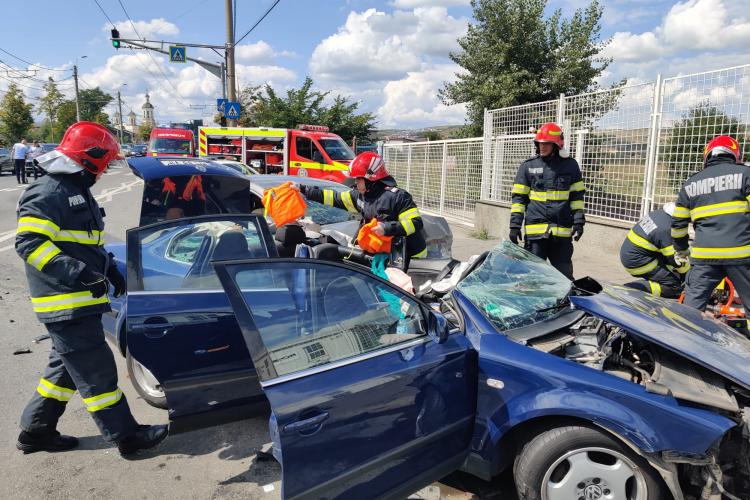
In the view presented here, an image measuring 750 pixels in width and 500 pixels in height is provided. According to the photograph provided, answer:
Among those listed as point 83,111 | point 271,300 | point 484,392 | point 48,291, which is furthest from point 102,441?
point 83,111

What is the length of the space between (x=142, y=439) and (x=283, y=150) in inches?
531

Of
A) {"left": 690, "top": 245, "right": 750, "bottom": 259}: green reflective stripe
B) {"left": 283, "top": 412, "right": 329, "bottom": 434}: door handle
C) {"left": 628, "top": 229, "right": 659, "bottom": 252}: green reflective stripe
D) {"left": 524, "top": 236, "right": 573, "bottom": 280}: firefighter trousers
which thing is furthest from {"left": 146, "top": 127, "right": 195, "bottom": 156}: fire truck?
{"left": 283, "top": 412, "right": 329, "bottom": 434}: door handle

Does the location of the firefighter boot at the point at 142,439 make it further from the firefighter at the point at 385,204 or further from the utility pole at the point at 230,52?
the utility pole at the point at 230,52

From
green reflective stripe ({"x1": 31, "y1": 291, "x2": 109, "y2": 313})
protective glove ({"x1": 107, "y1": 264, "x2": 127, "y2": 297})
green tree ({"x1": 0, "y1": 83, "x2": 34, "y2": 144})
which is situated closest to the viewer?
green reflective stripe ({"x1": 31, "y1": 291, "x2": 109, "y2": 313})

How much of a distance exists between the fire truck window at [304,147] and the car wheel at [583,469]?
1399 cm

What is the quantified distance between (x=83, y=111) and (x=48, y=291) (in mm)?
69112

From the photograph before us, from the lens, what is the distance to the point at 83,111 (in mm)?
60625

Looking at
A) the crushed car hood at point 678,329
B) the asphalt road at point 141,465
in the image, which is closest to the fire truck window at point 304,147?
the asphalt road at point 141,465

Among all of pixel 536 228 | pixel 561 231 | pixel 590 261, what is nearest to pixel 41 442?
pixel 536 228

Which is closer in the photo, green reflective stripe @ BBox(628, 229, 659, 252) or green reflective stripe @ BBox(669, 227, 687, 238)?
green reflective stripe @ BBox(669, 227, 687, 238)

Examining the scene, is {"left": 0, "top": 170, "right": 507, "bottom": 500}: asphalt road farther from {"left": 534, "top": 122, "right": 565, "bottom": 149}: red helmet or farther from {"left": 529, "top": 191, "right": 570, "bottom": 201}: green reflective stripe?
{"left": 534, "top": 122, "right": 565, "bottom": 149}: red helmet

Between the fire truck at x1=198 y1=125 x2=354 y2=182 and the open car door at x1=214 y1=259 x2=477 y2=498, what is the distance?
12773 mm

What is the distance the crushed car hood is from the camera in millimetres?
2158

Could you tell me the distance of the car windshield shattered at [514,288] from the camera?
2.63 metres
